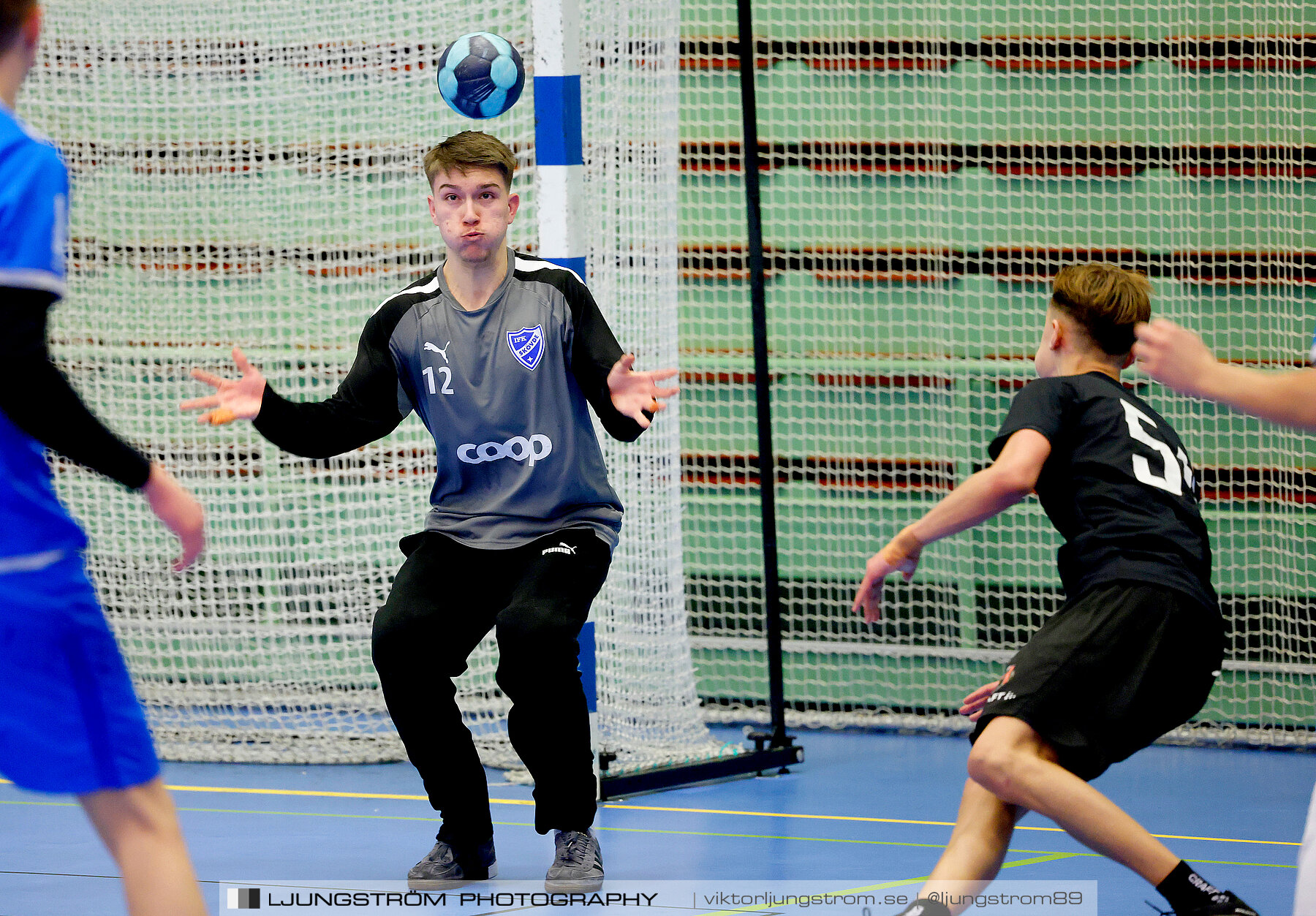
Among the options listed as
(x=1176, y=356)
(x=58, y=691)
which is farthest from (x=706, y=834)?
(x=58, y=691)

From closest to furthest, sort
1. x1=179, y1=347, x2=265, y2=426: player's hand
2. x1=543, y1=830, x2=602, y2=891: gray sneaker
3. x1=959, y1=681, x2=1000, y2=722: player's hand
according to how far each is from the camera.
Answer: x1=959, y1=681, x2=1000, y2=722: player's hand < x1=179, y1=347, x2=265, y2=426: player's hand < x1=543, y1=830, x2=602, y2=891: gray sneaker

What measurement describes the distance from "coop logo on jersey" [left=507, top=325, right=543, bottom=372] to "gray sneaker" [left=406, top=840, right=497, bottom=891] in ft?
3.86

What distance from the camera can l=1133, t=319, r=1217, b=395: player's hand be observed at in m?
2.34

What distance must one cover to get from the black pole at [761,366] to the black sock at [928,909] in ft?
8.05

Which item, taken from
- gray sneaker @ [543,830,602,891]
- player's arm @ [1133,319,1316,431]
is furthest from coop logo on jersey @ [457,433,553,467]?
player's arm @ [1133,319,1316,431]

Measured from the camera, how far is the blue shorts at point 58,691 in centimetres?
213

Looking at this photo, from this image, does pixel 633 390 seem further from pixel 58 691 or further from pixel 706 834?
pixel 58 691

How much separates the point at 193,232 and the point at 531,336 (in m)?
2.98

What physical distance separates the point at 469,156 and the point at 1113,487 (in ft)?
5.79

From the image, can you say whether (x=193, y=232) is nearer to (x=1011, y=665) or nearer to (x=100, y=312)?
(x=100, y=312)

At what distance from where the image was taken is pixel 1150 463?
3.07 metres

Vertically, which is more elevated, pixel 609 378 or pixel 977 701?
pixel 609 378

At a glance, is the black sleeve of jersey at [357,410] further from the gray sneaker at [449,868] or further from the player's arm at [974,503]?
the player's arm at [974,503]

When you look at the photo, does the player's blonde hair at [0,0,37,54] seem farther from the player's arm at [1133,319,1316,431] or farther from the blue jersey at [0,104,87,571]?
the player's arm at [1133,319,1316,431]
